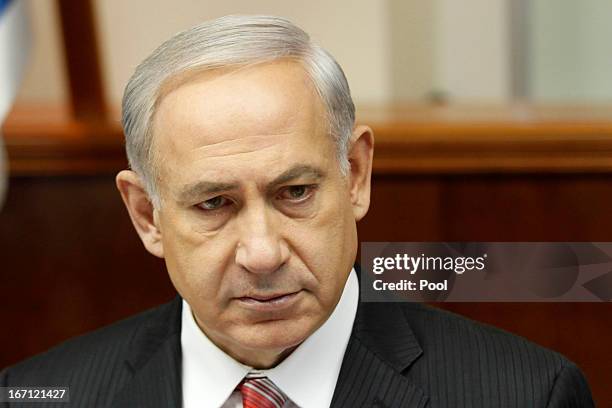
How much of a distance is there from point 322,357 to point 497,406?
29 centimetres

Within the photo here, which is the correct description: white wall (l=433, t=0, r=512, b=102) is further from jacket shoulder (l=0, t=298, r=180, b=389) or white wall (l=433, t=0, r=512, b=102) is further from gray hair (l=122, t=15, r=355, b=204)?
gray hair (l=122, t=15, r=355, b=204)

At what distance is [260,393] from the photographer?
1.80 m

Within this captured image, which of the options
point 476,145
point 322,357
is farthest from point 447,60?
point 322,357

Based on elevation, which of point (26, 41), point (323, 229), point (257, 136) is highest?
point (26, 41)

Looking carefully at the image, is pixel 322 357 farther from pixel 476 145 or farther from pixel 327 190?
pixel 476 145

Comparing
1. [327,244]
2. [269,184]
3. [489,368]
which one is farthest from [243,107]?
[489,368]

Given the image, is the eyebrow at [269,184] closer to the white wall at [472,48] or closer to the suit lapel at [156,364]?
the suit lapel at [156,364]

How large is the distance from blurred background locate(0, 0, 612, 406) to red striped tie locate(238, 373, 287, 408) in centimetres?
32

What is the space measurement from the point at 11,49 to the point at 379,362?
1312 mm

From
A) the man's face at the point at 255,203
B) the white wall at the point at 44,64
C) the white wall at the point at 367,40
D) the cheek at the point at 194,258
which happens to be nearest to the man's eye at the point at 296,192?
the man's face at the point at 255,203

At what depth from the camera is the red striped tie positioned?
1791mm

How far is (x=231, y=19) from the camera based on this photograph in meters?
1.61

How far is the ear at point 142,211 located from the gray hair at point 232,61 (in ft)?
0.28

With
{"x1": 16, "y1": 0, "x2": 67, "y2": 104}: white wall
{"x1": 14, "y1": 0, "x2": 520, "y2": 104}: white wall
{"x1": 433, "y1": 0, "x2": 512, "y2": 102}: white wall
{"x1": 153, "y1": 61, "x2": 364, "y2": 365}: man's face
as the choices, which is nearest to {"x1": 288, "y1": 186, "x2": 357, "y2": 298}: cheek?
{"x1": 153, "y1": 61, "x2": 364, "y2": 365}: man's face
